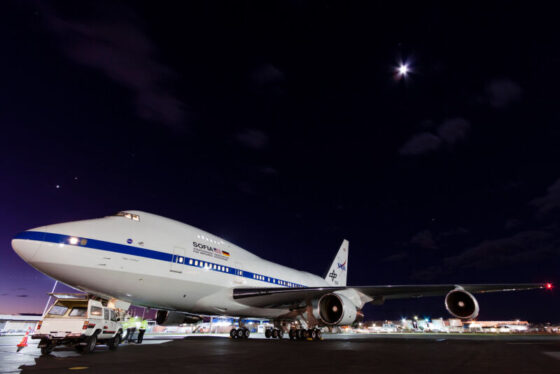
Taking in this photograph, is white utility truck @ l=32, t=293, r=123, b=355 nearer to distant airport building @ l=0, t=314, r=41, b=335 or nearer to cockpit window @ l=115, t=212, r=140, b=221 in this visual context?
cockpit window @ l=115, t=212, r=140, b=221

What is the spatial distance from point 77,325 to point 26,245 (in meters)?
2.82

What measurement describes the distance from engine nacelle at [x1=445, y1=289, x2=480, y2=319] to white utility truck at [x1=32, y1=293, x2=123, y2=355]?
14562 millimetres

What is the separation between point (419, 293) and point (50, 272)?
1742cm

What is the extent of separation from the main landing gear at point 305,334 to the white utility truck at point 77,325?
10.2 m

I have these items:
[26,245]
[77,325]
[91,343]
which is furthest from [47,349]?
[26,245]

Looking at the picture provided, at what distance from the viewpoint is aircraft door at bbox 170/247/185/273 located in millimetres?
12602

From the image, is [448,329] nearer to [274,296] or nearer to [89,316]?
[274,296]

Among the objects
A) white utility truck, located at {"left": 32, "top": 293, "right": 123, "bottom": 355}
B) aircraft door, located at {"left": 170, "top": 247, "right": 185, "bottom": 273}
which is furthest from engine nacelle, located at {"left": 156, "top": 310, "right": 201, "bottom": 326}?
white utility truck, located at {"left": 32, "top": 293, "right": 123, "bottom": 355}

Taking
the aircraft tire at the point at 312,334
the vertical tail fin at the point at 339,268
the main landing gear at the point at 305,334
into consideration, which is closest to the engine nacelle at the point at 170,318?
the main landing gear at the point at 305,334

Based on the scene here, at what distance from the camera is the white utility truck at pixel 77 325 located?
9.43 m

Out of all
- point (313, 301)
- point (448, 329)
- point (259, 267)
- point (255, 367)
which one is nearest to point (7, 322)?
point (259, 267)

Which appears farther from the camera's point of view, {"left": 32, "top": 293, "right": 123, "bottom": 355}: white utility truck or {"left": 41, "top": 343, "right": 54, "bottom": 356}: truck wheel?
{"left": 32, "top": 293, "right": 123, "bottom": 355}: white utility truck

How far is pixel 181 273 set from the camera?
504 inches

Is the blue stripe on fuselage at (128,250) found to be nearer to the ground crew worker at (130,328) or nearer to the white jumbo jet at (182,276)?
the white jumbo jet at (182,276)
